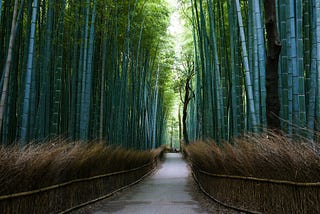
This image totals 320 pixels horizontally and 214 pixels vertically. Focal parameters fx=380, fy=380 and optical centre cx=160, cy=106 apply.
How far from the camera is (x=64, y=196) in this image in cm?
408

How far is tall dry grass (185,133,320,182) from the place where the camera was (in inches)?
103

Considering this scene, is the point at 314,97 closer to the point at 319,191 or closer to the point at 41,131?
the point at 319,191

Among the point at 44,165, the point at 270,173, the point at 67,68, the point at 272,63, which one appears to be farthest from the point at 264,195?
the point at 67,68

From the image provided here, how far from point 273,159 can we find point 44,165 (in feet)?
6.34

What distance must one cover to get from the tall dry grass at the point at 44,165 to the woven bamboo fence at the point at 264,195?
1766 millimetres

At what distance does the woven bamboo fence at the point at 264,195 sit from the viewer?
2679 millimetres

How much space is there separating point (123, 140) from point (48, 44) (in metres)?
4.48

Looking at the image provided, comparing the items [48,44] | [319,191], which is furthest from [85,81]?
[319,191]

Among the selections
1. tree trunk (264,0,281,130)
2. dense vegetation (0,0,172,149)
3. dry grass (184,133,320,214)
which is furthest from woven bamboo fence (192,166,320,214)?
dense vegetation (0,0,172,149)

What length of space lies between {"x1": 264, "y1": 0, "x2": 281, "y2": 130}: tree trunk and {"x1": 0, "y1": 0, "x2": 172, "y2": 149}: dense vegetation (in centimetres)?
262

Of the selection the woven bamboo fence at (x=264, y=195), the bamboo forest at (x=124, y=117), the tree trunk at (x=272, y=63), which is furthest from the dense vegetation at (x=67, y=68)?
the tree trunk at (x=272, y=63)

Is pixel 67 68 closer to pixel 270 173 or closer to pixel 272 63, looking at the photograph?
pixel 272 63

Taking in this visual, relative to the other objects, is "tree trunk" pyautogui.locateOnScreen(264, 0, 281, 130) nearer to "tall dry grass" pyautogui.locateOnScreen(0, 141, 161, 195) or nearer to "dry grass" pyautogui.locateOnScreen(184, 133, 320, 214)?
"dry grass" pyautogui.locateOnScreen(184, 133, 320, 214)

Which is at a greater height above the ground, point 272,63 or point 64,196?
point 272,63
